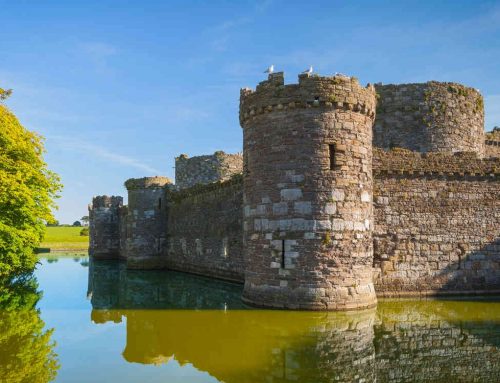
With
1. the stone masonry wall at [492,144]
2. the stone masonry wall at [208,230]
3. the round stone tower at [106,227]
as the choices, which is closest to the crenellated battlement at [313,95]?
the stone masonry wall at [208,230]

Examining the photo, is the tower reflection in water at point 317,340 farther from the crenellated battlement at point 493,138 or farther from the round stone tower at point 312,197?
the crenellated battlement at point 493,138

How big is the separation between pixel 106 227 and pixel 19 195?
851 inches

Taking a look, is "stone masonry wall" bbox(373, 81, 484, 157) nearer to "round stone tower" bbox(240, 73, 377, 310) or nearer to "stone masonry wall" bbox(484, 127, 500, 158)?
"stone masonry wall" bbox(484, 127, 500, 158)

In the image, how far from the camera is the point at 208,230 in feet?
76.1

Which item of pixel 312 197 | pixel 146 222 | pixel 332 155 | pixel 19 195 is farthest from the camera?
pixel 146 222

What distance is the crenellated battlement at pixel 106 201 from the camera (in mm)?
39156

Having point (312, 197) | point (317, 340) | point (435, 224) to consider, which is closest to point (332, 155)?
point (312, 197)

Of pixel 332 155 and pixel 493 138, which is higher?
pixel 493 138

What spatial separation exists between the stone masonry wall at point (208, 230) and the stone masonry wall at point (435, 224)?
6.58 metres

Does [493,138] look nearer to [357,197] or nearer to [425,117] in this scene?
[425,117]

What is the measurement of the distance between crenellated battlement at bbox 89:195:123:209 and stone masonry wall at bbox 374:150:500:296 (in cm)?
2836

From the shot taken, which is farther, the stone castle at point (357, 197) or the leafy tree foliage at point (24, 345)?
the stone castle at point (357, 197)

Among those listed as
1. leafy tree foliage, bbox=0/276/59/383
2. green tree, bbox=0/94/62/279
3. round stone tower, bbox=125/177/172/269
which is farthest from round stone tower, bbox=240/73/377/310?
round stone tower, bbox=125/177/172/269

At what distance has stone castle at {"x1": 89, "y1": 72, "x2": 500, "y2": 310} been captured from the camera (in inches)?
508
